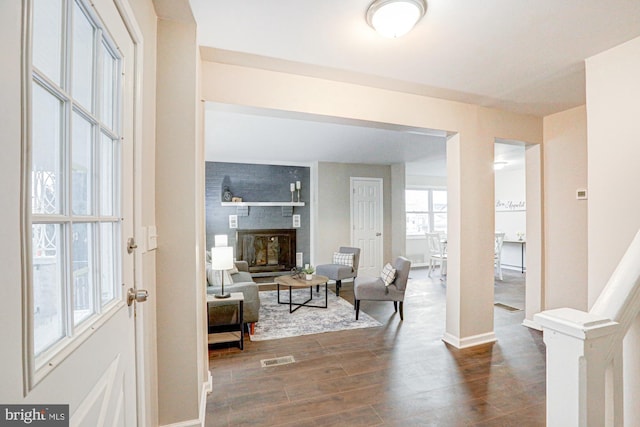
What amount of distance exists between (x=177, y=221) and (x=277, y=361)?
1701 mm

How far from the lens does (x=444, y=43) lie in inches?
78.7

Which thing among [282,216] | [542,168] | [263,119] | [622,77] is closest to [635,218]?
[622,77]

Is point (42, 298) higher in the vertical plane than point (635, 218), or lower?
lower

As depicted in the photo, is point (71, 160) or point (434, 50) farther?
point (434, 50)

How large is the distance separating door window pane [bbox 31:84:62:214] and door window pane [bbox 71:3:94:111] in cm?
14

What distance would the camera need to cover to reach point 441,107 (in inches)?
116

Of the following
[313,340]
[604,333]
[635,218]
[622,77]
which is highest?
[622,77]

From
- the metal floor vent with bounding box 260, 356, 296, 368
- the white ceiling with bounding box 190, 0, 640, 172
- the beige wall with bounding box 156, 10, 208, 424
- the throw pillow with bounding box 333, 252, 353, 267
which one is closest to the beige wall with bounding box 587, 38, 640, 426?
the white ceiling with bounding box 190, 0, 640, 172

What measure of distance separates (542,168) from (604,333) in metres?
3.29

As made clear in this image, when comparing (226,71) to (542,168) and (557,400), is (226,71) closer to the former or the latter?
(557,400)

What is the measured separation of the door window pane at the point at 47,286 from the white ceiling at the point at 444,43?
1.51 metres

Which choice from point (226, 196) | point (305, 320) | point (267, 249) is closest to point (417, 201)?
point (267, 249)

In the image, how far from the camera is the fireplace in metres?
6.17

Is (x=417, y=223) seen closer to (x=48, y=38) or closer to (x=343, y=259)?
(x=343, y=259)
